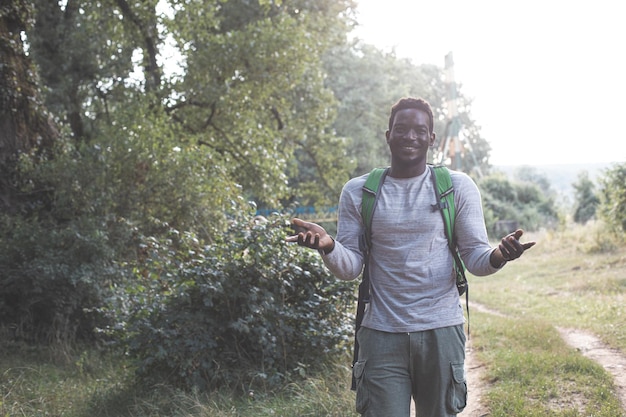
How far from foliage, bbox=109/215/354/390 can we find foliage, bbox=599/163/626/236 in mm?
12229

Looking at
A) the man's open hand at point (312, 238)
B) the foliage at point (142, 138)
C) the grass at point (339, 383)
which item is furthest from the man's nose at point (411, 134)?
the foliage at point (142, 138)

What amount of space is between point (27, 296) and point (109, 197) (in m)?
1.56

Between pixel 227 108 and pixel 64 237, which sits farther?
pixel 227 108

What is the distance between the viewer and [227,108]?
46.9 ft

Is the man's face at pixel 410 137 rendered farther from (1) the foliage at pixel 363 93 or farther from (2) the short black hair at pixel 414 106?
(1) the foliage at pixel 363 93

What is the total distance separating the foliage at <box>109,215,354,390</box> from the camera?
6.18 m

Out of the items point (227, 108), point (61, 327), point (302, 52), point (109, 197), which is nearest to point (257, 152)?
point (227, 108)

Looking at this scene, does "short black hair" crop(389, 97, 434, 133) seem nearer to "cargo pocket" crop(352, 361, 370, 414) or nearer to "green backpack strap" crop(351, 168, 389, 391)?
"green backpack strap" crop(351, 168, 389, 391)

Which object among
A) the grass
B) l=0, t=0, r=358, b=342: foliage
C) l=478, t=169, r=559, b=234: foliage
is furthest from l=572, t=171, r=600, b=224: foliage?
the grass

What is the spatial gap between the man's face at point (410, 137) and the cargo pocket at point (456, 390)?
0.93 m

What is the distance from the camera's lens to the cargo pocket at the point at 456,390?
3.11 m

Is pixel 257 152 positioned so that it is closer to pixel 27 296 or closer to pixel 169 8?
pixel 169 8

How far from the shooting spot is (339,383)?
6059mm

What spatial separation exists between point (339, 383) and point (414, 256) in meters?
3.17
